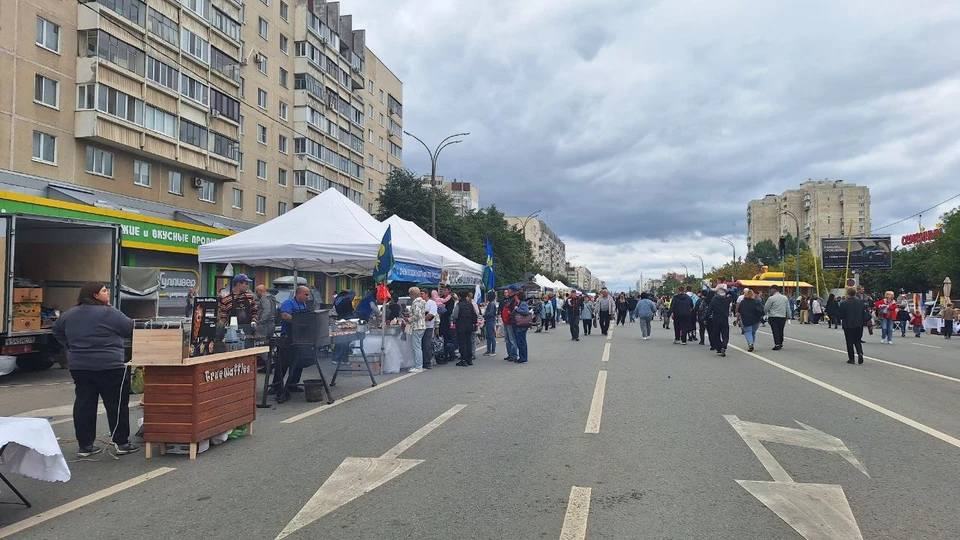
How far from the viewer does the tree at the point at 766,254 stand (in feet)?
Result: 399

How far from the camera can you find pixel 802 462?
6066mm

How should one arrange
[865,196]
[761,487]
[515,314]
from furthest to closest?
[865,196]
[515,314]
[761,487]

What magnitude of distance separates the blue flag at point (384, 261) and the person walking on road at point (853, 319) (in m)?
9.87

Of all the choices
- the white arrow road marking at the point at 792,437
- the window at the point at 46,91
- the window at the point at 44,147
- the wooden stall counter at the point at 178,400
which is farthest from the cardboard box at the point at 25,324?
the window at the point at 46,91

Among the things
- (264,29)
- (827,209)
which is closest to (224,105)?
(264,29)

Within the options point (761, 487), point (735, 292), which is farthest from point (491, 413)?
point (735, 292)

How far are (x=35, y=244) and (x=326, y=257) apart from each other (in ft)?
17.9

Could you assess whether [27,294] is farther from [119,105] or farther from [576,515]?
[119,105]

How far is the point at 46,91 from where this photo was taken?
27297mm

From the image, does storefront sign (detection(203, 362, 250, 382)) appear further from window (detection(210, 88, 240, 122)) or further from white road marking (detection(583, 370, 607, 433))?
window (detection(210, 88, 240, 122))

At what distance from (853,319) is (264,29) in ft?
138

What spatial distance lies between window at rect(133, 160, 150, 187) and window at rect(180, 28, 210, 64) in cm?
678

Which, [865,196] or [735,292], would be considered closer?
[735,292]

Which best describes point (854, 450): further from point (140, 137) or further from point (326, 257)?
point (140, 137)
